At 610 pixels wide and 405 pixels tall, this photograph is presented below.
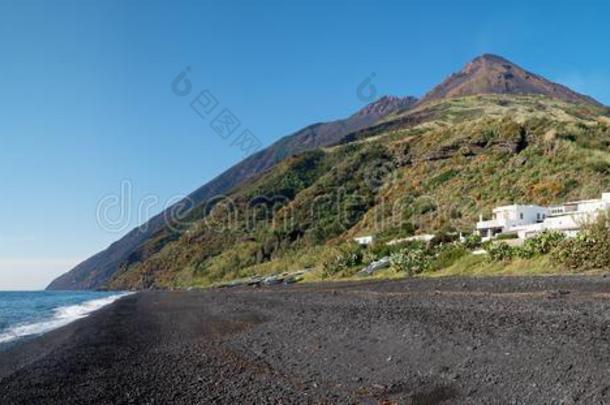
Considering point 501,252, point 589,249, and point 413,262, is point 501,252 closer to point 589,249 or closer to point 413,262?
point 589,249

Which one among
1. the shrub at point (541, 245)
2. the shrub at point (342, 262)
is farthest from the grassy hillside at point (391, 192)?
the shrub at point (541, 245)

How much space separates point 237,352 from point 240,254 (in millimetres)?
75323

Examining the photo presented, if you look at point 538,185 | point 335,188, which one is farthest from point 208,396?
point 335,188

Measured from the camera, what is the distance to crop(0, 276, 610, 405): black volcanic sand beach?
6574 mm

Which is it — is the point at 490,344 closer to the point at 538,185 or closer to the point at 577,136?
the point at 538,185

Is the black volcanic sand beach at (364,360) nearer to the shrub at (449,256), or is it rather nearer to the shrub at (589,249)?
the shrub at (589,249)

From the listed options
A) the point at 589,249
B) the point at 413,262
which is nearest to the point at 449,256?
the point at 413,262

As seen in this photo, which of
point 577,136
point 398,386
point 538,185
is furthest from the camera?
point 577,136

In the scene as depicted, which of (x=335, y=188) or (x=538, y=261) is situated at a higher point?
(x=335, y=188)

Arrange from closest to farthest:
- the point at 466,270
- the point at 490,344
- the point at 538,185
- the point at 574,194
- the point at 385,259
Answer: the point at 490,344, the point at 466,270, the point at 385,259, the point at 574,194, the point at 538,185

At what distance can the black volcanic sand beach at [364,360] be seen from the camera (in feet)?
21.6

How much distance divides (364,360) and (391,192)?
73402 mm

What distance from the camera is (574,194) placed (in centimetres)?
5028

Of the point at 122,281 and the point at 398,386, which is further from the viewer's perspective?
the point at 122,281
